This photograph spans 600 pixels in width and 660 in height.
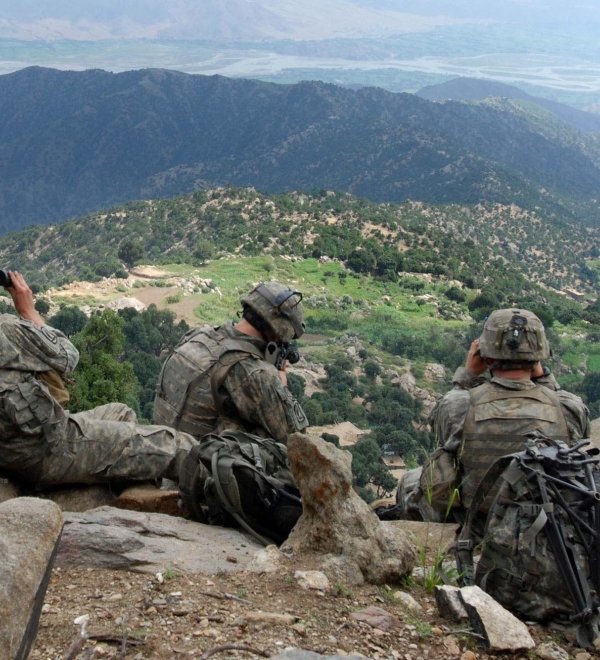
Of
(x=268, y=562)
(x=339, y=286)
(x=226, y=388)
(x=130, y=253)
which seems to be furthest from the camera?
(x=130, y=253)

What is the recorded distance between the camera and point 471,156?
117562mm

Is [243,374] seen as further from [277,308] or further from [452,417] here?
[452,417]

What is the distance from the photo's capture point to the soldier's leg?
5562 mm

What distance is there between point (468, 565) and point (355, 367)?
3216 cm

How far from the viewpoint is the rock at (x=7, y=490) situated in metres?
5.39

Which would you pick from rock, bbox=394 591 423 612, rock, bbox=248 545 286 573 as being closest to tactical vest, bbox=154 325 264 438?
rock, bbox=248 545 286 573

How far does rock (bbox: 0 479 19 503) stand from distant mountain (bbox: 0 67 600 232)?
347 feet

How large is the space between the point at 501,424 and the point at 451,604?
4.91 feet

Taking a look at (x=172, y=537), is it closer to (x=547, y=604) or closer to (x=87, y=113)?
(x=547, y=604)

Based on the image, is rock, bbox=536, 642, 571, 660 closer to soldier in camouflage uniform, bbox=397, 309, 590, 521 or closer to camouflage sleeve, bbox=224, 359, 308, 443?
soldier in camouflage uniform, bbox=397, 309, 590, 521

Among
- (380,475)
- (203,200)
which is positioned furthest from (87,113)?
(380,475)

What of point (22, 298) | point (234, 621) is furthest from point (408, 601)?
point (22, 298)

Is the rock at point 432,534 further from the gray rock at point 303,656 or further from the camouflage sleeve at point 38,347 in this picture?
the camouflage sleeve at point 38,347

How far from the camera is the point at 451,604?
3.73 metres
